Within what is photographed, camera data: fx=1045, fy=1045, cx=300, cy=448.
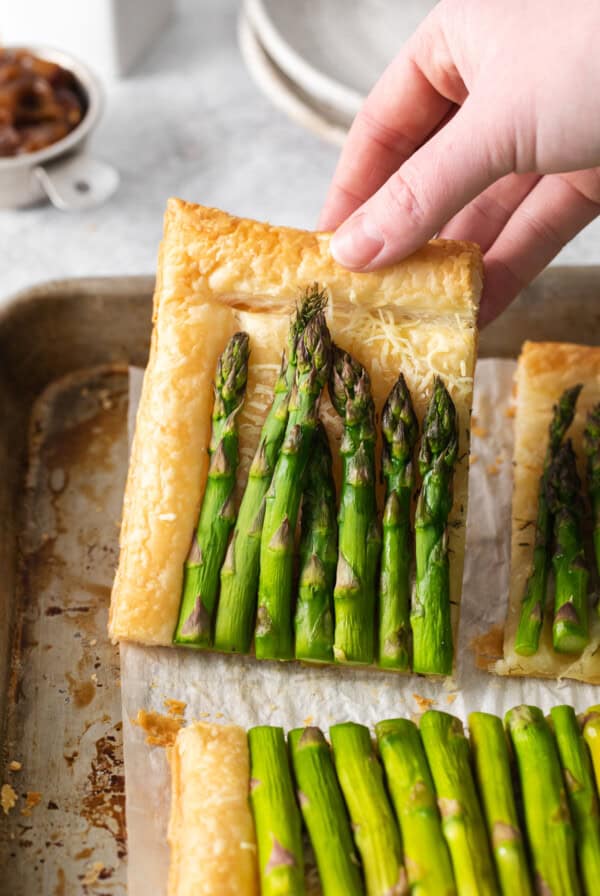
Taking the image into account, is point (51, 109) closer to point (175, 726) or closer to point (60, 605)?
point (60, 605)

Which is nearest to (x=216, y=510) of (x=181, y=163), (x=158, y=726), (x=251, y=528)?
(x=251, y=528)

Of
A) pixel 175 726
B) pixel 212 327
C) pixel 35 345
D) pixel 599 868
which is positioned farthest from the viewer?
pixel 35 345

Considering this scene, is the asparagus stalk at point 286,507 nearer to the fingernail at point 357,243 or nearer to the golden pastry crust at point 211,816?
the fingernail at point 357,243

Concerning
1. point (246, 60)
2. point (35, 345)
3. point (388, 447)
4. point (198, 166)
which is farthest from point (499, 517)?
point (246, 60)

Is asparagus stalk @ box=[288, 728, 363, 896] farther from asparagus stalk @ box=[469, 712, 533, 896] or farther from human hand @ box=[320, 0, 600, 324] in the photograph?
human hand @ box=[320, 0, 600, 324]

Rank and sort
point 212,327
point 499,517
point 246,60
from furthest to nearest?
point 246,60, point 499,517, point 212,327

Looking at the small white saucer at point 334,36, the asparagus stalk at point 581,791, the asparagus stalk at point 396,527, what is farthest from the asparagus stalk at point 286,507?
the small white saucer at point 334,36
